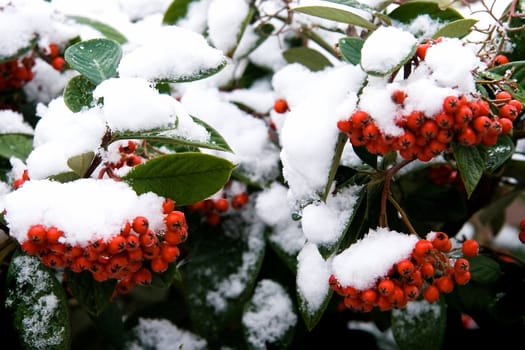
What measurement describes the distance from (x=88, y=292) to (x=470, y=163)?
65 cm

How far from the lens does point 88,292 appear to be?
99 centimetres

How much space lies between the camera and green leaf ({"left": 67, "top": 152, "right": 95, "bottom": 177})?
916mm

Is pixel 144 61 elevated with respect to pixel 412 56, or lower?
lower

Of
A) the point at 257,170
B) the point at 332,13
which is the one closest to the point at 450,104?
the point at 332,13

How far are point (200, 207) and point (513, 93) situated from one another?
645 mm

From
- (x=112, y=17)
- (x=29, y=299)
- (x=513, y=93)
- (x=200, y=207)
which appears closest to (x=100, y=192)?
(x=29, y=299)

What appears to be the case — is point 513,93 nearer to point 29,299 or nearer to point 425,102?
point 425,102

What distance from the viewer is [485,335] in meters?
1.24

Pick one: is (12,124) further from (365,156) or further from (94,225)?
(365,156)

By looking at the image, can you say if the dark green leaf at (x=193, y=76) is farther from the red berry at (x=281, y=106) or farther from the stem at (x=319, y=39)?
the stem at (x=319, y=39)

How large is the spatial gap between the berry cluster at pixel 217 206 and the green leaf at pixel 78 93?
12.8 inches

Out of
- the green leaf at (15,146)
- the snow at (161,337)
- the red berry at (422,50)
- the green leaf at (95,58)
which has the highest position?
the red berry at (422,50)

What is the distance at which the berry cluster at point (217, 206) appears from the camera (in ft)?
4.02

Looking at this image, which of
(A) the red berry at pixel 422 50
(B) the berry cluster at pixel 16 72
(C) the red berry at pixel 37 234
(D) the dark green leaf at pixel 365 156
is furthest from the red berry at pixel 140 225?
(B) the berry cluster at pixel 16 72
